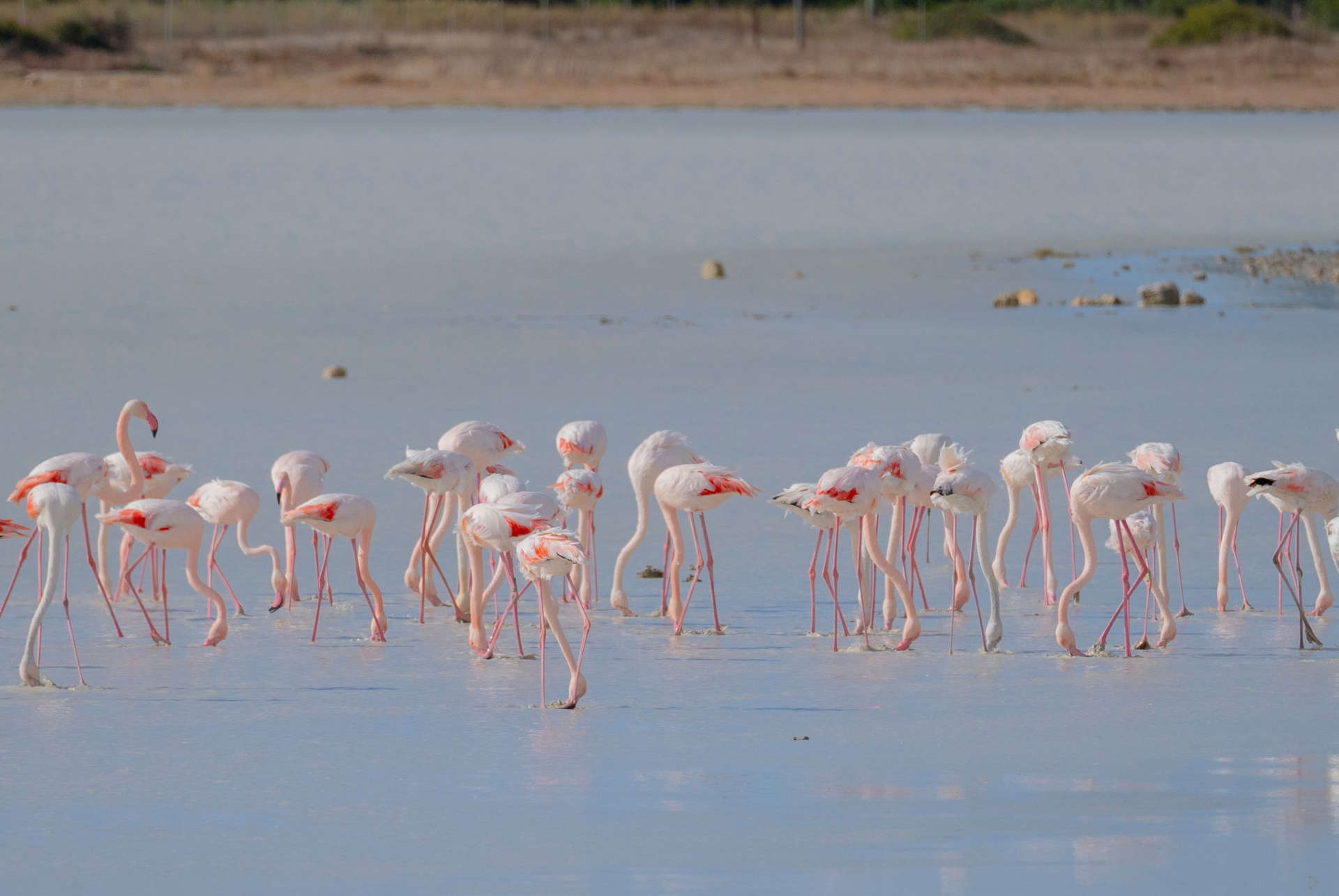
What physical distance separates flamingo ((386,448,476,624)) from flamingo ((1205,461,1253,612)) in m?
1.97

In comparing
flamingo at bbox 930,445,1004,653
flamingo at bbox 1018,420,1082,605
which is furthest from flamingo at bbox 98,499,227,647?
flamingo at bbox 1018,420,1082,605

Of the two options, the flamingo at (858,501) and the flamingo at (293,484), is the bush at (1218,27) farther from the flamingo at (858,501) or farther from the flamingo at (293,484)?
the flamingo at (858,501)

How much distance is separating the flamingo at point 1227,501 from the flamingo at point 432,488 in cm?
197

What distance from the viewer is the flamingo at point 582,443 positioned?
18.2 ft

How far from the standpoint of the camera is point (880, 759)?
4090 mm

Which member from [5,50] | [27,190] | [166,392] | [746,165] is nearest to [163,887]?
[166,392]

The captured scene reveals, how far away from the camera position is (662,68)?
44.4m

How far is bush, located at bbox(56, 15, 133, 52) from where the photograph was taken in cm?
4834

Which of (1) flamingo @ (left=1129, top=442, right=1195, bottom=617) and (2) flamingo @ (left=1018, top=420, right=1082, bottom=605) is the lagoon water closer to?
(1) flamingo @ (left=1129, top=442, right=1195, bottom=617)

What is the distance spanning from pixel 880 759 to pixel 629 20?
5097 centimetres

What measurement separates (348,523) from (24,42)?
46.0m

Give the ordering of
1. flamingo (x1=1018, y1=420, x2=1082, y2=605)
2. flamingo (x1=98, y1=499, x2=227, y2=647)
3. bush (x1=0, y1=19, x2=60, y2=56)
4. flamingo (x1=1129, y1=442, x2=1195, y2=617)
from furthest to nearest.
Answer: bush (x1=0, y1=19, x2=60, y2=56) → flamingo (x1=1129, y1=442, x2=1195, y2=617) → flamingo (x1=1018, y1=420, x2=1082, y2=605) → flamingo (x1=98, y1=499, x2=227, y2=647)

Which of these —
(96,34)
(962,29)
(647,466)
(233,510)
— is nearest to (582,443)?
(647,466)

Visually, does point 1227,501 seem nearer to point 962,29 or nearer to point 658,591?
point 658,591
